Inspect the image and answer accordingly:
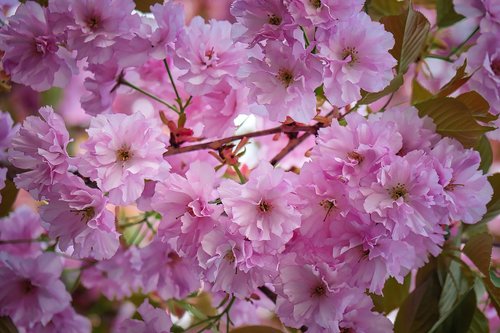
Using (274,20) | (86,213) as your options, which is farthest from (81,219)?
(274,20)

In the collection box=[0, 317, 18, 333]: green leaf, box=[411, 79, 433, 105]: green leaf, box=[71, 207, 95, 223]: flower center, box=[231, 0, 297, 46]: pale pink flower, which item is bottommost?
box=[0, 317, 18, 333]: green leaf

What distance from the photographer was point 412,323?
65cm

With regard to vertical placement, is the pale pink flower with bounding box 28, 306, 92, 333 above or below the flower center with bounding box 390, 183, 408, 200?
below

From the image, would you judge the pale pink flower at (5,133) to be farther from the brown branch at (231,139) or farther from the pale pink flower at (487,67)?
the pale pink flower at (487,67)

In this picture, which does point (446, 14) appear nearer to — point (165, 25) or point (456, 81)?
point (456, 81)

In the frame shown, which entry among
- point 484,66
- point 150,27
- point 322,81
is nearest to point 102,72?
point 150,27

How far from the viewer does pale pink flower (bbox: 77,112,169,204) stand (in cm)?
54

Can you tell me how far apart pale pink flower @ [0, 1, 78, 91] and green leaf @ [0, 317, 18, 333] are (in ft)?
0.79

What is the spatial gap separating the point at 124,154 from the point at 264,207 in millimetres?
115

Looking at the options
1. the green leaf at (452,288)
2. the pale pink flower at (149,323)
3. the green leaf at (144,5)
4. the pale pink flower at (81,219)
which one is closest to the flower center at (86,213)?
the pale pink flower at (81,219)

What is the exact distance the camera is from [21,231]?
84 centimetres

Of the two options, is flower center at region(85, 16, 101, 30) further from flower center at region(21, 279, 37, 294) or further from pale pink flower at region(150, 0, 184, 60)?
flower center at region(21, 279, 37, 294)

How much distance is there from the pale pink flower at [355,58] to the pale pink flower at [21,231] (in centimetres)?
45

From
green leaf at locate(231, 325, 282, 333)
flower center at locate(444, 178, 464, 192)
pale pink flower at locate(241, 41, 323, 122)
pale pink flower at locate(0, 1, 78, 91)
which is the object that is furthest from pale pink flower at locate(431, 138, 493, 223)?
pale pink flower at locate(0, 1, 78, 91)
